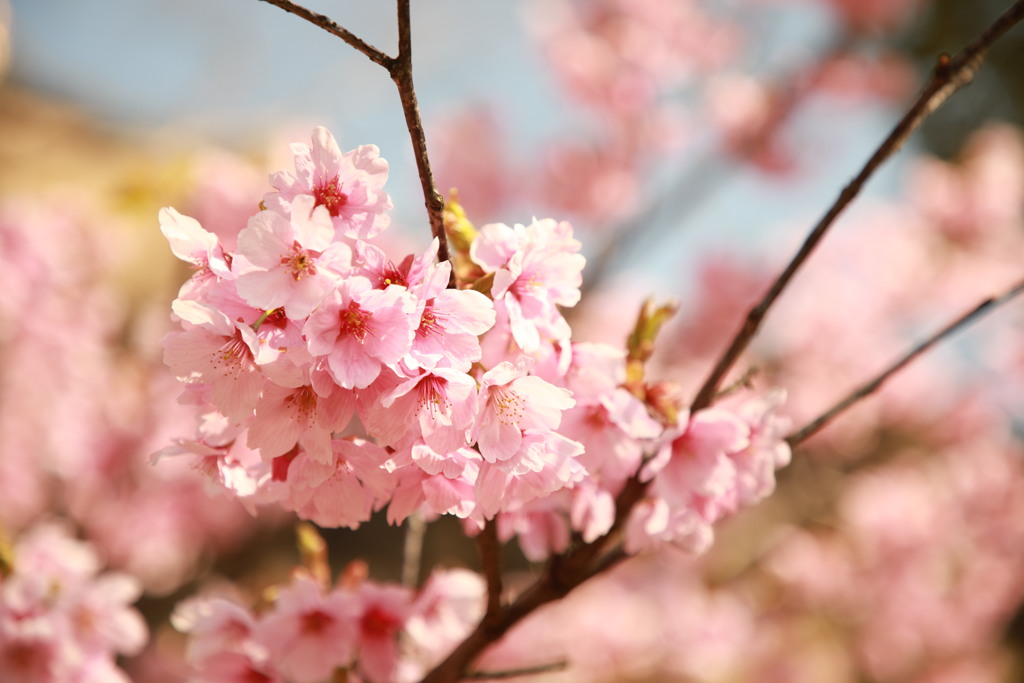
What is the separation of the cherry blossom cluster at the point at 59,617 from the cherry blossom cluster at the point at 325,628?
190 mm

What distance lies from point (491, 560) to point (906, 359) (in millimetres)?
403

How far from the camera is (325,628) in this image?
0.65 metres

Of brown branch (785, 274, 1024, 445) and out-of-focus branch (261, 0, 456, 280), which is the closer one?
out-of-focus branch (261, 0, 456, 280)

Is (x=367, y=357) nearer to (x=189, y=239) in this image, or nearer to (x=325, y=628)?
(x=189, y=239)

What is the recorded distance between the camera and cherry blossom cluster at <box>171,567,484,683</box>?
0.63 meters

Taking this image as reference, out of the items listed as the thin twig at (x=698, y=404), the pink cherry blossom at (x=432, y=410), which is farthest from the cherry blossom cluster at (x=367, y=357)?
the thin twig at (x=698, y=404)

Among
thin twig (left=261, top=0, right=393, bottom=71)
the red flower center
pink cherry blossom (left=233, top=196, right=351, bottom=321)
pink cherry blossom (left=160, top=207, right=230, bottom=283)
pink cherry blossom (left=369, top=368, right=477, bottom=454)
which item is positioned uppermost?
thin twig (left=261, top=0, right=393, bottom=71)

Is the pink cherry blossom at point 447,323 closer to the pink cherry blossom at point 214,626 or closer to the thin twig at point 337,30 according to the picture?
the thin twig at point 337,30

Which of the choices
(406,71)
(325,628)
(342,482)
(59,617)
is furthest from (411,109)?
(59,617)

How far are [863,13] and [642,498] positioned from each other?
8.72 ft

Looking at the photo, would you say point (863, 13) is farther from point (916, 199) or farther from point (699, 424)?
point (699, 424)

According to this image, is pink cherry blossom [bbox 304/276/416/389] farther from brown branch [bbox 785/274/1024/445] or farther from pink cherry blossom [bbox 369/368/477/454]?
brown branch [bbox 785/274/1024/445]

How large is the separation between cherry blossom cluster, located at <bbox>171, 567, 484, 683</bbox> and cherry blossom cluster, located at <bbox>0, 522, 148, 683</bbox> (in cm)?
19

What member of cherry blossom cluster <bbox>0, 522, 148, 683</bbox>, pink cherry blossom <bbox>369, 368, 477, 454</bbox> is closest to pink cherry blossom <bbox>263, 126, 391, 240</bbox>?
pink cherry blossom <bbox>369, 368, 477, 454</bbox>
